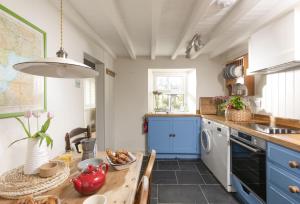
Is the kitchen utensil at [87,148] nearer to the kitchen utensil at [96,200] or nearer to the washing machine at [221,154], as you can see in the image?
the kitchen utensil at [96,200]

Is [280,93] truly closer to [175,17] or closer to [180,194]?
[175,17]

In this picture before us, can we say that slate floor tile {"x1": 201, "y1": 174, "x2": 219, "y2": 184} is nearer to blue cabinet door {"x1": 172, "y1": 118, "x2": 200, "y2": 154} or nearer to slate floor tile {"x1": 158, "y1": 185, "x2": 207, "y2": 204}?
slate floor tile {"x1": 158, "y1": 185, "x2": 207, "y2": 204}

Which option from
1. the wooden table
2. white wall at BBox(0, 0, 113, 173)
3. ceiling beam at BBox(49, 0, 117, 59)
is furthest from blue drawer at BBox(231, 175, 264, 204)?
ceiling beam at BBox(49, 0, 117, 59)

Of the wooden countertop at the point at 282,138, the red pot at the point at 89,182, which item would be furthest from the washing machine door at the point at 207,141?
the red pot at the point at 89,182

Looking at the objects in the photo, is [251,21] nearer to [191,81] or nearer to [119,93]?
[191,81]

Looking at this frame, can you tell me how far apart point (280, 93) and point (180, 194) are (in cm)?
184

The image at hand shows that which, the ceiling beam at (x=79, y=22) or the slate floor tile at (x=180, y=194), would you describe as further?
the slate floor tile at (x=180, y=194)

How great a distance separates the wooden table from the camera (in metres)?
0.92

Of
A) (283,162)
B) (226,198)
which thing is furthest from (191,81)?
(283,162)

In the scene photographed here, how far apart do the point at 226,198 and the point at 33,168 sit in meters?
2.23

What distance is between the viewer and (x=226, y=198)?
2283mm

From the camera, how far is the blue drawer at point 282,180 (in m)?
1.33

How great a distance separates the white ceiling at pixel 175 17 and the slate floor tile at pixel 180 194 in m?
2.16

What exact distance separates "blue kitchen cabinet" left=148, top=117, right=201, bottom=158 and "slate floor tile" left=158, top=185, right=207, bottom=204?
1160 mm
